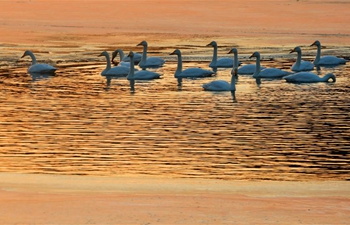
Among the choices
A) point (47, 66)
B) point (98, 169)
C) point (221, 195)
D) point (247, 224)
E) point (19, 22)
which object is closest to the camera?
point (247, 224)

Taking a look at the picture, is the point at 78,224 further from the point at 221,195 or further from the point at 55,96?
the point at 55,96

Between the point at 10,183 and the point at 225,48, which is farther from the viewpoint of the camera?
the point at 225,48

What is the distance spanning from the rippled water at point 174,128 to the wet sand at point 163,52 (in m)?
0.90

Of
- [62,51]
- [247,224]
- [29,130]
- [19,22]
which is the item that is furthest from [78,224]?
[19,22]

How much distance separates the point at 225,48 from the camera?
3616 centimetres

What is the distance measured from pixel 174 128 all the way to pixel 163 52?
56.5ft

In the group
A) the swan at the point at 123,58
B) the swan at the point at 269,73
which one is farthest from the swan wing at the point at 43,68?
the swan at the point at 269,73

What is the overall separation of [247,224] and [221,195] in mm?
1604

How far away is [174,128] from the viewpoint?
731 inches

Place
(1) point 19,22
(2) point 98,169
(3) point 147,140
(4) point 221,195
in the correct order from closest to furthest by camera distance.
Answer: (4) point 221,195, (2) point 98,169, (3) point 147,140, (1) point 19,22

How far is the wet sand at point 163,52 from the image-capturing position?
1172 cm

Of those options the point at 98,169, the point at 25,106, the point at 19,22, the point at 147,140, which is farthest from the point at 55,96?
the point at 19,22


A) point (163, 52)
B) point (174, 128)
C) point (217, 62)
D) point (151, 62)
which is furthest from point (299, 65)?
point (174, 128)

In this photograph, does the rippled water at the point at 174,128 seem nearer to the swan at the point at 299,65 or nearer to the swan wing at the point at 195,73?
the swan wing at the point at 195,73
